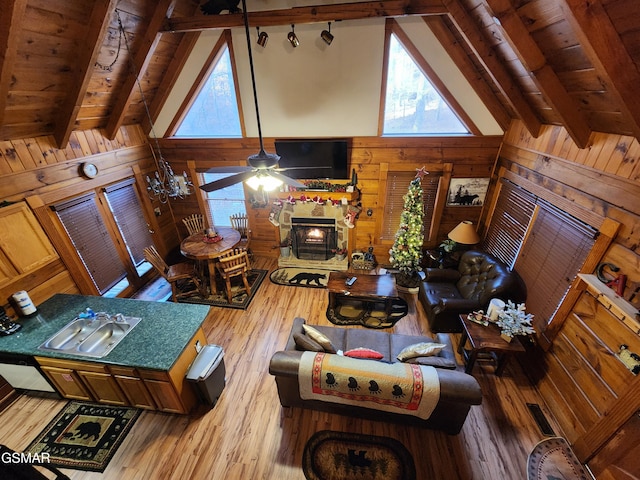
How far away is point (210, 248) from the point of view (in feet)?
15.1

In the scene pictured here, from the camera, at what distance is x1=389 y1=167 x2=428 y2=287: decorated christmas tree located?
4.40 meters

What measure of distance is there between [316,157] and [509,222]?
10.6 feet

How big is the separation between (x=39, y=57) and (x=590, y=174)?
19.2ft

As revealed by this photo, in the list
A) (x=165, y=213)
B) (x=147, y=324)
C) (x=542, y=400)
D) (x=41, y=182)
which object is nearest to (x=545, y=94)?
(x=542, y=400)

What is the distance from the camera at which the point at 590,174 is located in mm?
2754

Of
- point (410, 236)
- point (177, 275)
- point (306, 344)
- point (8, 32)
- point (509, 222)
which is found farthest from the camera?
point (177, 275)

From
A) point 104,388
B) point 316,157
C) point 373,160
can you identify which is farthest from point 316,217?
point 104,388

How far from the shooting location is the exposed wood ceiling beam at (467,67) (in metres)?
3.77

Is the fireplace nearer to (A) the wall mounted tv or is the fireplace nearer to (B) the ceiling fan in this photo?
(A) the wall mounted tv

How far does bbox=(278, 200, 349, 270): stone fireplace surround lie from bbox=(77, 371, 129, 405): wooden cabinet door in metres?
3.27

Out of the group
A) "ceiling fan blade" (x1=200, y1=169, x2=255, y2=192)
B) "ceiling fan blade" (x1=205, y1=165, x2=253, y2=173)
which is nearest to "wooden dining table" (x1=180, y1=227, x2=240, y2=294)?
"ceiling fan blade" (x1=205, y1=165, x2=253, y2=173)

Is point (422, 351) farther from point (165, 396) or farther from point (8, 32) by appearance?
point (8, 32)

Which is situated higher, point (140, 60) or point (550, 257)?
point (140, 60)

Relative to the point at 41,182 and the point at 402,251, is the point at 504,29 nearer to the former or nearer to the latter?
the point at 402,251
